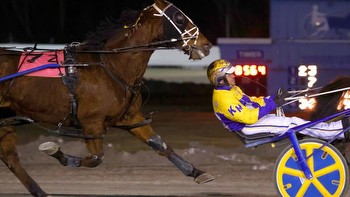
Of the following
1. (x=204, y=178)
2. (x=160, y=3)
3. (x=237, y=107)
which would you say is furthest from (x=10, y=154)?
(x=237, y=107)

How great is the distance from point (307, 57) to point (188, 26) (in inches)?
259

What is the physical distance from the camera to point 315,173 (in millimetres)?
6844

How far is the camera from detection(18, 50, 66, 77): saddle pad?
7598mm

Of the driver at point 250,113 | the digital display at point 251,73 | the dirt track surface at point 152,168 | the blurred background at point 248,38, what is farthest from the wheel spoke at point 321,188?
the digital display at point 251,73

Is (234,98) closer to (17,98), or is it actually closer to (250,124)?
(250,124)

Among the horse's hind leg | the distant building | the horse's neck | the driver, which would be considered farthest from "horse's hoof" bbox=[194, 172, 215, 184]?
the distant building

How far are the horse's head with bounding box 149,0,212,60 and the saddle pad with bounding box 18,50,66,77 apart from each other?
964 mm

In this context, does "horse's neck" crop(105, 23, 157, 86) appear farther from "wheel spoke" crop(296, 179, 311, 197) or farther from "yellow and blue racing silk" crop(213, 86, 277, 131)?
"wheel spoke" crop(296, 179, 311, 197)

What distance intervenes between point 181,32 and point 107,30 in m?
0.78

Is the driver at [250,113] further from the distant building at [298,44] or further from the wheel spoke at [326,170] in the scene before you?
the distant building at [298,44]

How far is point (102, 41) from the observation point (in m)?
7.86

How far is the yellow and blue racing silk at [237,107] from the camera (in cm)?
684

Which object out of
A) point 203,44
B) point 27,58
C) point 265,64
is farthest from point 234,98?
point 265,64

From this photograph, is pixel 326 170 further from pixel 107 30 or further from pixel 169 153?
pixel 107 30
